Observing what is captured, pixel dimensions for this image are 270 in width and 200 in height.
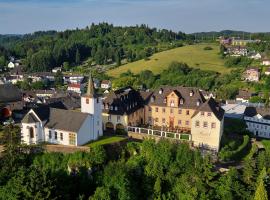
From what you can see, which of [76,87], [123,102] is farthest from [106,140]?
[76,87]

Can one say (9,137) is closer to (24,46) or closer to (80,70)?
(80,70)

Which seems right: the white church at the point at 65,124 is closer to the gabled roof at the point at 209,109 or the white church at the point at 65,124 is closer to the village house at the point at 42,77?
the gabled roof at the point at 209,109

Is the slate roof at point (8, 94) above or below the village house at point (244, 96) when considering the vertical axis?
above

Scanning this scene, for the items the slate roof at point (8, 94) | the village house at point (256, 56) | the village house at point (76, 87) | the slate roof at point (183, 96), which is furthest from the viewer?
the village house at point (256, 56)

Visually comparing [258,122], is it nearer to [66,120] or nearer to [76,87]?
[66,120]

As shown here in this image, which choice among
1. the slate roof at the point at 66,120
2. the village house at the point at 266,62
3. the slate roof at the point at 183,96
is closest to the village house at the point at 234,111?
the slate roof at the point at 183,96

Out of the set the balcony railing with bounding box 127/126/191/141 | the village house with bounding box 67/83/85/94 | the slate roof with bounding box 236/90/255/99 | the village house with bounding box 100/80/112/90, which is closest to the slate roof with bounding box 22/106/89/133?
the balcony railing with bounding box 127/126/191/141

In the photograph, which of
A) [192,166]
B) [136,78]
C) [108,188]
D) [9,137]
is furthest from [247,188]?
[136,78]

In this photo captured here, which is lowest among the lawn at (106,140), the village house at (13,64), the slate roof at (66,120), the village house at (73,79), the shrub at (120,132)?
the village house at (73,79)

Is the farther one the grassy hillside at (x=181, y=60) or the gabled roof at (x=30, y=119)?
the grassy hillside at (x=181, y=60)
